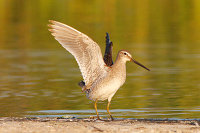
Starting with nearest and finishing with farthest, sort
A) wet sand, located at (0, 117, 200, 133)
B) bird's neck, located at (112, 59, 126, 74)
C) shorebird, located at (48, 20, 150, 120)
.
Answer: wet sand, located at (0, 117, 200, 133)
shorebird, located at (48, 20, 150, 120)
bird's neck, located at (112, 59, 126, 74)

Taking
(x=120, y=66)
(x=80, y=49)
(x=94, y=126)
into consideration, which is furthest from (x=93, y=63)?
(x=94, y=126)

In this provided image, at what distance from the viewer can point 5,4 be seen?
45.1 meters

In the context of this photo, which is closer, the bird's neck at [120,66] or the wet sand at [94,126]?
the wet sand at [94,126]

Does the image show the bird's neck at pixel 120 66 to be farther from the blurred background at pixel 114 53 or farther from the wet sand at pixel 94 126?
the blurred background at pixel 114 53

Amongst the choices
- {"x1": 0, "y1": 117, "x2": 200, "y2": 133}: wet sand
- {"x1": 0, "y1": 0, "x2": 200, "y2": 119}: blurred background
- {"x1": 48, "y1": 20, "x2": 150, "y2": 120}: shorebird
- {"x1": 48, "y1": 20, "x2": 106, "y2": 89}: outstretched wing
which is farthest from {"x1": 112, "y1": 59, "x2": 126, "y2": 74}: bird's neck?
{"x1": 0, "y1": 0, "x2": 200, "y2": 119}: blurred background

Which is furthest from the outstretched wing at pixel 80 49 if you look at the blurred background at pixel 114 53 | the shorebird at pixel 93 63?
the blurred background at pixel 114 53

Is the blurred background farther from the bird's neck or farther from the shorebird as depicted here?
the bird's neck

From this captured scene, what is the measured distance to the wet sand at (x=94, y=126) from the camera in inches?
322

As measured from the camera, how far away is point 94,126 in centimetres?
860

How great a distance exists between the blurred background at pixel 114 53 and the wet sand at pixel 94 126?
1.46m

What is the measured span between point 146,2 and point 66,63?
27.3 meters

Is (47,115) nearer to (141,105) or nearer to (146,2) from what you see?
(141,105)

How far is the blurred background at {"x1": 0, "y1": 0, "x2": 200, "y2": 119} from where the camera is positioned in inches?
467

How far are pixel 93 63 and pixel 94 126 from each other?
168 centimetres
